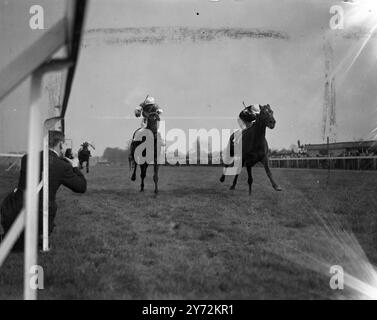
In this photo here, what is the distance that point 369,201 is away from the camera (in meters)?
5.77

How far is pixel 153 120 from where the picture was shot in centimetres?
715

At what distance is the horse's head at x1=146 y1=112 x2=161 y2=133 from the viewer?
708 cm

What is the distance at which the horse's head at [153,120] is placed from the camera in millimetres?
7078

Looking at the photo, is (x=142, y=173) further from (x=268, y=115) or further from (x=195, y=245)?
(x=195, y=245)

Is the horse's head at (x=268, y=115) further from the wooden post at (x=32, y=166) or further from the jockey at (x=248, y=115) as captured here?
the wooden post at (x=32, y=166)

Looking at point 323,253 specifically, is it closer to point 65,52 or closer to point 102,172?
point 65,52

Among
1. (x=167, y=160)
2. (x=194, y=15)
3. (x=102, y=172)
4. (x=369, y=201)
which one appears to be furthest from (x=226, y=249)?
(x=102, y=172)

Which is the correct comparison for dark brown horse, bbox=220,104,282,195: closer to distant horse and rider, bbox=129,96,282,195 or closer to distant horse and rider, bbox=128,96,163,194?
distant horse and rider, bbox=129,96,282,195

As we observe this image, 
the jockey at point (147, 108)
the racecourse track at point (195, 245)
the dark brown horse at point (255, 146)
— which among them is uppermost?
the jockey at point (147, 108)

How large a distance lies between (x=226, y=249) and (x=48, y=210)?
1.59 metres

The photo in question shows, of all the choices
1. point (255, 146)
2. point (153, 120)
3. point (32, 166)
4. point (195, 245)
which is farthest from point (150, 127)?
point (32, 166)

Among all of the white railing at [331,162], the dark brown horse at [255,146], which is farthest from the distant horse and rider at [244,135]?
the white railing at [331,162]

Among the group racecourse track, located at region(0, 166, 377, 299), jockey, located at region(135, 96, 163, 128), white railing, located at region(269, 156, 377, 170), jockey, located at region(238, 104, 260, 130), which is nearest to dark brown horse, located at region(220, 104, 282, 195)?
jockey, located at region(238, 104, 260, 130)

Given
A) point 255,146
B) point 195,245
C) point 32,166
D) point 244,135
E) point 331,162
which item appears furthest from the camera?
point 331,162
